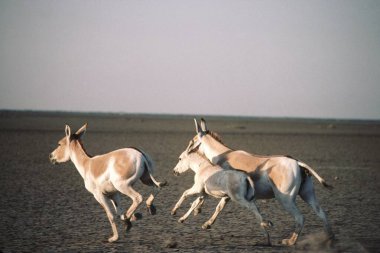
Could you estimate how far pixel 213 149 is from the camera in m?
13.9

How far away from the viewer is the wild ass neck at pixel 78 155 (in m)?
12.8

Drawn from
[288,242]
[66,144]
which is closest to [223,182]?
[288,242]

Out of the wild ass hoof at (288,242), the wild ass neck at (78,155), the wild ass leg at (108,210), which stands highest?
the wild ass neck at (78,155)

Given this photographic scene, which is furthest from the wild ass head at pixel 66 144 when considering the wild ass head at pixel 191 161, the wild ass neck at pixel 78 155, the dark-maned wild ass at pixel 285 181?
the dark-maned wild ass at pixel 285 181

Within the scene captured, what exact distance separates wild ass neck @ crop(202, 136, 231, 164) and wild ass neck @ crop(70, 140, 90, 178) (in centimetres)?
249

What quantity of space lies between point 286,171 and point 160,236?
261cm

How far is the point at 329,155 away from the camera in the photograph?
36.8m

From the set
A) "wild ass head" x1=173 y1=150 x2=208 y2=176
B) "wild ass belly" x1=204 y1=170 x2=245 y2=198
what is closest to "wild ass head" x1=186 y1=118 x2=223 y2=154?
"wild ass head" x1=173 y1=150 x2=208 y2=176

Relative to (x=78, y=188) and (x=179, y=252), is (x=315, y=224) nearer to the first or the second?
(x=179, y=252)

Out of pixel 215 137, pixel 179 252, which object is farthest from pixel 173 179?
pixel 179 252

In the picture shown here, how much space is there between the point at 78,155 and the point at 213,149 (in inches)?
106

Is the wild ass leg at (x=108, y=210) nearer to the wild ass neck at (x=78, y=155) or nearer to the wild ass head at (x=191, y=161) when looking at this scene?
the wild ass neck at (x=78, y=155)

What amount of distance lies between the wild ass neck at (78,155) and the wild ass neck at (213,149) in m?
2.49

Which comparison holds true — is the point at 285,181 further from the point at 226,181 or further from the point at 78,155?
the point at 78,155
